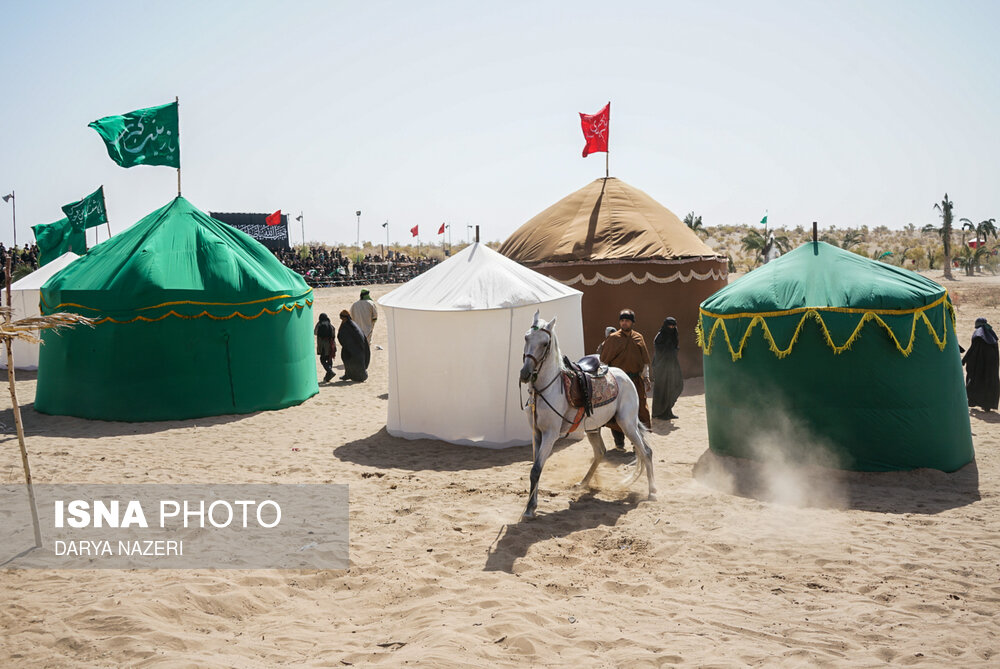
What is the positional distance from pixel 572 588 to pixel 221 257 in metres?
8.82

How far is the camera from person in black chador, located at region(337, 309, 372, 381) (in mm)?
13867

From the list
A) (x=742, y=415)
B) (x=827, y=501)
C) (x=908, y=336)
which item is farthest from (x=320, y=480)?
(x=908, y=336)

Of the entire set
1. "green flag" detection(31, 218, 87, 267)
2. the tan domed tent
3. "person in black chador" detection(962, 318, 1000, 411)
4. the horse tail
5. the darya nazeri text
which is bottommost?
the darya nazeri text

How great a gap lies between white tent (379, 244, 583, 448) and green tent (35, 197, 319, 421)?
312 cm

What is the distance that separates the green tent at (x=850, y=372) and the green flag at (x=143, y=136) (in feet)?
32.0

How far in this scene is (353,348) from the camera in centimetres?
1392

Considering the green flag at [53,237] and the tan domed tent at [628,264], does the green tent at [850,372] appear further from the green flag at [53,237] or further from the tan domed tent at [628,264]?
the green flag at [53,237]

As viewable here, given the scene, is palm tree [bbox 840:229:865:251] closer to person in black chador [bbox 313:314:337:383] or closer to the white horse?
person in black chador [bbox 313:314:337:383]

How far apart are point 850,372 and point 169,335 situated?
9.15 meters

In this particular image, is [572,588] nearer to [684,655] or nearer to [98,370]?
[684,655]

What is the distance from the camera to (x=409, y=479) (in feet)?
25.1

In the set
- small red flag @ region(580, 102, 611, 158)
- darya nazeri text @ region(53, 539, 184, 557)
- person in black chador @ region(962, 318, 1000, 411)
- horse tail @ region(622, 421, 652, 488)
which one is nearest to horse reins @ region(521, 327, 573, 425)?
horse tail @ region(622, 421, 652, 488)

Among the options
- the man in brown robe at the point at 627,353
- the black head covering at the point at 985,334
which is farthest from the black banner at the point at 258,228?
the black head covering at the point at 985,334

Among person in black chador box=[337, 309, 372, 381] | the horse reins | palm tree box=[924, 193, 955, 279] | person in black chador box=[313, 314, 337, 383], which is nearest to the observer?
the horse reins
